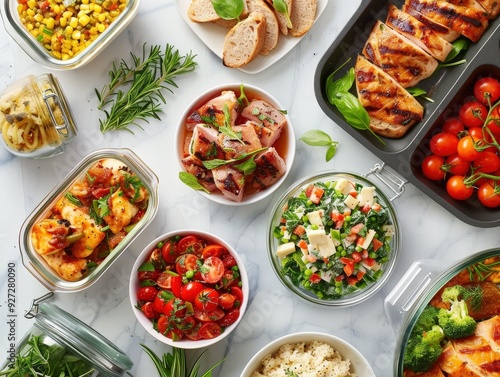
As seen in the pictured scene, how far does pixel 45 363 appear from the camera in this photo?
9.96 ft

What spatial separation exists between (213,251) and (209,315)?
32 centimetres

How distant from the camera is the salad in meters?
3.18

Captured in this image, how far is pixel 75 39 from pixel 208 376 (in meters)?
1.82

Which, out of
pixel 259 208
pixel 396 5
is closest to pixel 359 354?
pixel 259 208

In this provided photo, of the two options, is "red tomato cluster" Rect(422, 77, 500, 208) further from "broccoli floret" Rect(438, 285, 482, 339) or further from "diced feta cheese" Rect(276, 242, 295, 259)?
"diced feta cheese" Rect(276, 242, 295, 259)

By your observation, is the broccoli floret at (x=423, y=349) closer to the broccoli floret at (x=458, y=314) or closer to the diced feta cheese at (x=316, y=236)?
the broccoli floret at (x=458, y=314)

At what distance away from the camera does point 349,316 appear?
3.44 meters

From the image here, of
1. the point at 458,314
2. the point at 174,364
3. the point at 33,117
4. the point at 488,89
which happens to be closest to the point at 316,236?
the point at 458,314

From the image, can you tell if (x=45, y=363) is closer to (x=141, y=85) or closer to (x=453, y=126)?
(x=141, y=85)

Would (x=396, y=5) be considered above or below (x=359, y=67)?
above

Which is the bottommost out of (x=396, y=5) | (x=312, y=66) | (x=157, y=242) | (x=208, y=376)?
(x=208, y=376)

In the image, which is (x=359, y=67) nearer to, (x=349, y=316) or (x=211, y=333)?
(x=349, y=316)

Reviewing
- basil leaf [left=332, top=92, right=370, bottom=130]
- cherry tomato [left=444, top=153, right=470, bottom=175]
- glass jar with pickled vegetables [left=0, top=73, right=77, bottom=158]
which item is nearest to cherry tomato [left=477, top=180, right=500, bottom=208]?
cherry tomato [left=444, top=153, right=470, bottom=175]

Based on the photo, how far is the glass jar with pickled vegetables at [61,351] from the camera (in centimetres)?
301
